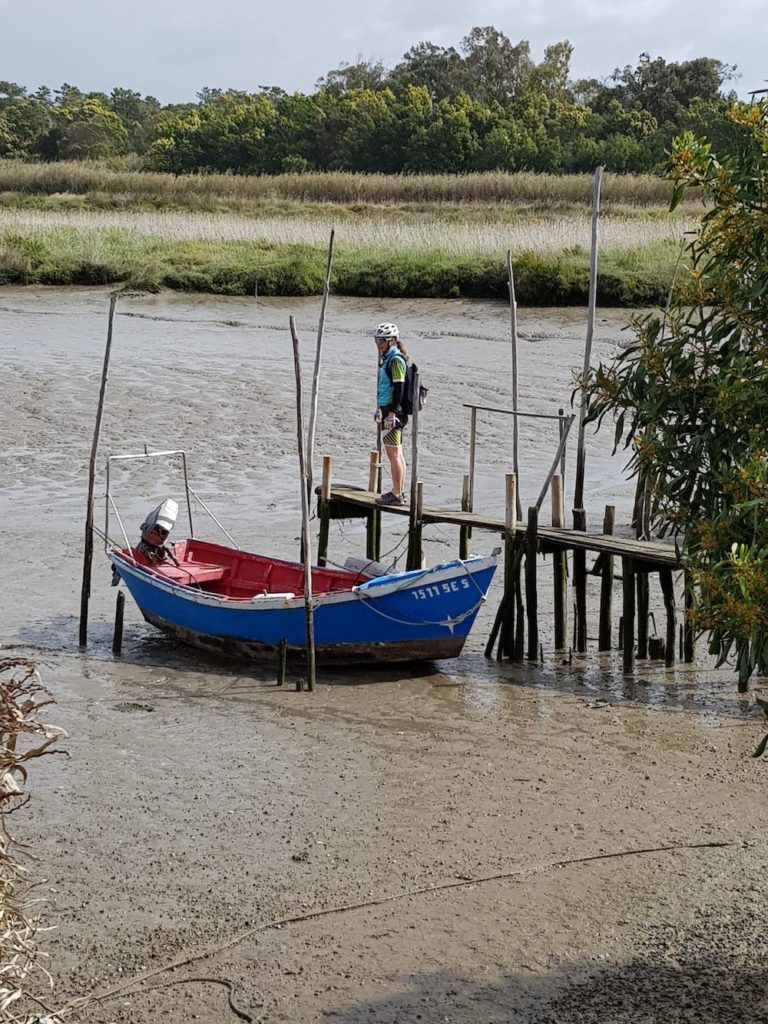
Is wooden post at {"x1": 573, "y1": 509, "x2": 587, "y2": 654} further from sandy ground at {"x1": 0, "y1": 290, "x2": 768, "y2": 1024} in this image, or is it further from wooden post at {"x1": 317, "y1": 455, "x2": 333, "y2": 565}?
wooden post at {"x1": 317, "y1": 455, "x2": 333, "y2": 565}

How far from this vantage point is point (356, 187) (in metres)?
49.0

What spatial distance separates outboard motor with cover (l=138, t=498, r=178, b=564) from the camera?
537 inches

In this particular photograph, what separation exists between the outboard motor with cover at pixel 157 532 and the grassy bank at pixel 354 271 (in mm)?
18253

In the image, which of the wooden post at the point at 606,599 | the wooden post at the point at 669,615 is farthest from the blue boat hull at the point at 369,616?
the wooden post at the point at 669,615

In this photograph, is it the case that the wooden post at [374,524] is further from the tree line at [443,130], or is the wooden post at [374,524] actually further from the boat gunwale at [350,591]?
the tree line at [443,130]

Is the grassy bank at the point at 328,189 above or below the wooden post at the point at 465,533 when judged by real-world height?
above

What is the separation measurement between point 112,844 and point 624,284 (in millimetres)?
23706

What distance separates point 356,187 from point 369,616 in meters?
38.7

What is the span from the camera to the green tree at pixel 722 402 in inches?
221

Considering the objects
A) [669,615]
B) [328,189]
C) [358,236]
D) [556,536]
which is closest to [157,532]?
[556,536]

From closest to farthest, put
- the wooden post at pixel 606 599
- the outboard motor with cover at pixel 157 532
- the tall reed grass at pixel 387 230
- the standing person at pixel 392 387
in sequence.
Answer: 1. the wooden post at pixel 606 599
2. the outboard motor with cover at pixel 157 532
3. the standing person at pixel 392 387
4. the tall reed grass at pixel 387 230

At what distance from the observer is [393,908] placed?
784 cm

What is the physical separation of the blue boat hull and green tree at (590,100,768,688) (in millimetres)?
5834

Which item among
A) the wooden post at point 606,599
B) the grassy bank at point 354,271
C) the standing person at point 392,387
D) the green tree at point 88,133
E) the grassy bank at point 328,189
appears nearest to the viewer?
the wooden post at point 606,599
